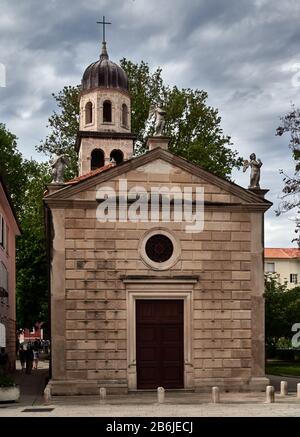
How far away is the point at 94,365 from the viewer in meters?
27.0

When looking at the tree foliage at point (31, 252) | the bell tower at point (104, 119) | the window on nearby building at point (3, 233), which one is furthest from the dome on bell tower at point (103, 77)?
the tree foliage at point (31, 252)

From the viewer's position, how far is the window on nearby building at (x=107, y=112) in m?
40.0

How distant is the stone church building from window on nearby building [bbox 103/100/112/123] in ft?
40.2

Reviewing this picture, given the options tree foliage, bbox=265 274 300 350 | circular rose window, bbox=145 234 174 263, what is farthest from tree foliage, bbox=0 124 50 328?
circular rose window, bbox=145 234 174 263

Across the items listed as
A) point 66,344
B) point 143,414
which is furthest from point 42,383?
point 143,414

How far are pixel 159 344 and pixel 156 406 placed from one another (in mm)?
4993

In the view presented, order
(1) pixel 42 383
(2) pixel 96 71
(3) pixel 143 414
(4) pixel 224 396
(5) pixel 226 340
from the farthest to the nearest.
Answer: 1. (2) pixel 96 71
2. (1) pixel 42 383
3. (5) pixel 226 340
4. (4) pixel 224 396
5. (3) pixel 143 414

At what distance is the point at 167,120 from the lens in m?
49.0

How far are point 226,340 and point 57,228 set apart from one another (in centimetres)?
743

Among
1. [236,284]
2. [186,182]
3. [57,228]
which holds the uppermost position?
[186,182]

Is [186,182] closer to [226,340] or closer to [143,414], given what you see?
[226,340]

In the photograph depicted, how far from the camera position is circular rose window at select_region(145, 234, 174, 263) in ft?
91.6

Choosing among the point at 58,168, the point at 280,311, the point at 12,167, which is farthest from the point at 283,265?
the point at 58,168

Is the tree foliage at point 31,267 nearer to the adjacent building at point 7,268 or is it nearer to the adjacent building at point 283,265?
the adjacent building at point 7,268
